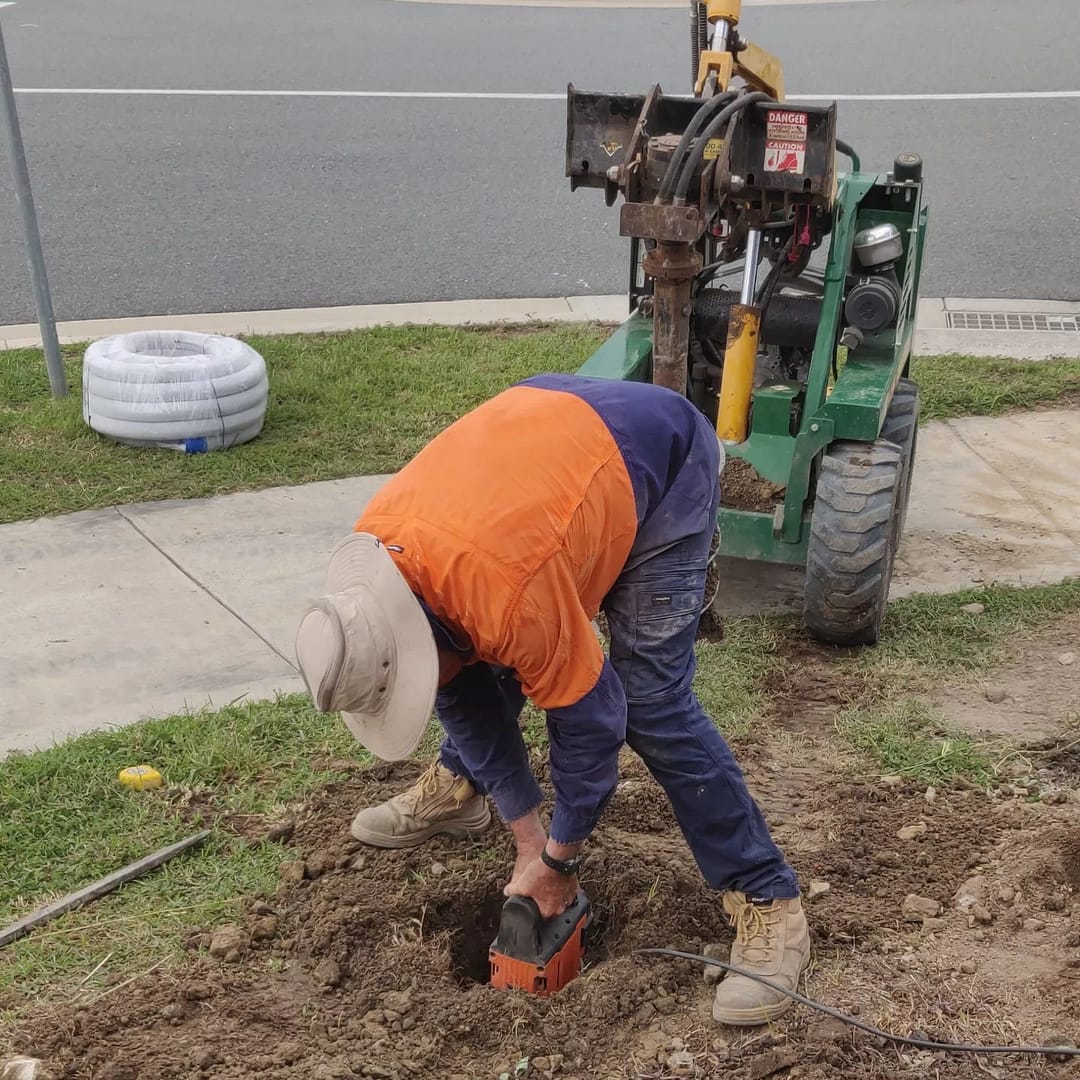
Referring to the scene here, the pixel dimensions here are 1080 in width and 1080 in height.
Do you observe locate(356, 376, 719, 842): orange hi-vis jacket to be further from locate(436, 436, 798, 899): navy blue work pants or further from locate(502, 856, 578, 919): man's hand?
locate(502, 856, 578, 919): man's hand

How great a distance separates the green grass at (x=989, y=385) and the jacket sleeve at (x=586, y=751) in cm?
429

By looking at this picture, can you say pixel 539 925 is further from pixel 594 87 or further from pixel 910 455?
pixel 594 87

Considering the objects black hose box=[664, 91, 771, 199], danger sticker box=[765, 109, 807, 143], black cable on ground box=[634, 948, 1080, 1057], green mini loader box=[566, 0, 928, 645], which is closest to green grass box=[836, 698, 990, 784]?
green mini loader box=[566, 0, 928, 645]

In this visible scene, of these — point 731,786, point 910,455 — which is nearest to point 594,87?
point 910,455

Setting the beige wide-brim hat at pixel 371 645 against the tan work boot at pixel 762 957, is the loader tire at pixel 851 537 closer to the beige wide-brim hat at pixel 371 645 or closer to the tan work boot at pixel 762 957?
the tan work boot at pixel 762 957

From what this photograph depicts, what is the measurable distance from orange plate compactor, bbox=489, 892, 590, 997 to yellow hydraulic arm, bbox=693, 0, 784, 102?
2.67 metres

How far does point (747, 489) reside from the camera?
17.1 feet

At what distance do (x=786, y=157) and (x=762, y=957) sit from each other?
2.46m

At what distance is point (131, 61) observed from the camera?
13633mm

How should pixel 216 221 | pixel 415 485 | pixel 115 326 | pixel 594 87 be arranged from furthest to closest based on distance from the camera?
pixel 594 87 → pixel 216 221 → pixel 115 326 → pixel 415 485

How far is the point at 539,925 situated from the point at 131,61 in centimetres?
1239

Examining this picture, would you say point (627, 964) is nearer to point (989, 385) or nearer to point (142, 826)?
point (142, 826)

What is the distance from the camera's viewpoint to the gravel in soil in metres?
3.06

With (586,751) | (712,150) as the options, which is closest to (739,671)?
(712,150)
